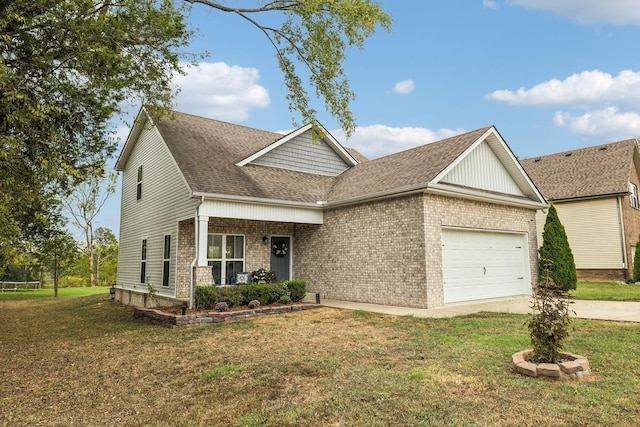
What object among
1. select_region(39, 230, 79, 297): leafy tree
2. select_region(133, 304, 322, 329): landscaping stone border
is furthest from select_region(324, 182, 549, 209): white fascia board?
select_region(39, 230, 79, 297): leafy tree

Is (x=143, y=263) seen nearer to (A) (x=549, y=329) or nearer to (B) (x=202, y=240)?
(B) (x=202, y=240)

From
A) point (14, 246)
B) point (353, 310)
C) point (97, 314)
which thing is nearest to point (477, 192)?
point (353, 310)

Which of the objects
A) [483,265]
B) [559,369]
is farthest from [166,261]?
[559,369]

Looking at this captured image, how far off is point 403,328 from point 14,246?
57.0ft

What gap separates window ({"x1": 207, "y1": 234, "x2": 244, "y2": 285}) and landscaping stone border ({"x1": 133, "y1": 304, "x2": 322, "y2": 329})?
9.34 feet

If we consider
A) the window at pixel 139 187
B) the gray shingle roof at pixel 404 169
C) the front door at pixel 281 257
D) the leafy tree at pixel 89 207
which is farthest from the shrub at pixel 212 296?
the leafy tree at pixel 89 207

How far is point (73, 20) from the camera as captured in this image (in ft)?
25.8

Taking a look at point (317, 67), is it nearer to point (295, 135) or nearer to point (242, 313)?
point (295, 135)

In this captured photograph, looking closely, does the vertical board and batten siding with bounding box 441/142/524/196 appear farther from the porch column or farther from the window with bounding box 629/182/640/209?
the window with bounding box 629/182/640/209

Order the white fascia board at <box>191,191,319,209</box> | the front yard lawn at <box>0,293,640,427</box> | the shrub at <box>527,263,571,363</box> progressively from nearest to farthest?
the front yard lawn at <box>0,293,640,427</box> < the shrub at <box>527,263,571,363</box> < the white fascia board at <box>191,191,319,209</box>

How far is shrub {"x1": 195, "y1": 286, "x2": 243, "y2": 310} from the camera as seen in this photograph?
10.4 metres

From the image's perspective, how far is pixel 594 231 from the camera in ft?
67.4

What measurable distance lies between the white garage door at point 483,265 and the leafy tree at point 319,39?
16.4ft

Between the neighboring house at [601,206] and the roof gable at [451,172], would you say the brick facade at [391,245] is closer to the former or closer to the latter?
the roof gable at [451,172]
